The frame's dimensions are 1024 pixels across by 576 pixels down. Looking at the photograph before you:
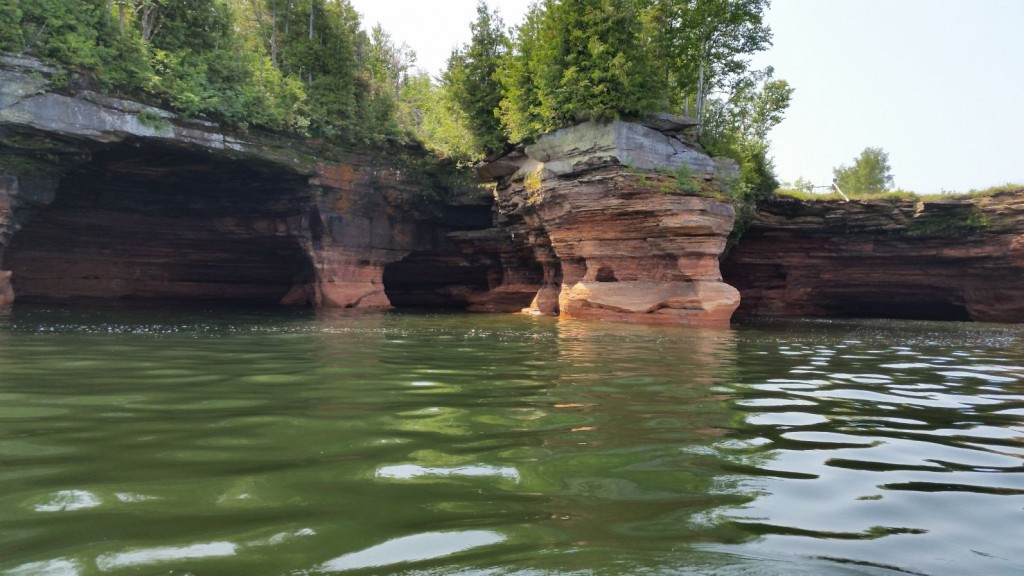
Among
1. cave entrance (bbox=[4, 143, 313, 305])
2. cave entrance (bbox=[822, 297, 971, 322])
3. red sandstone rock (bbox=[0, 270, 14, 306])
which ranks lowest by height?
cave entrance (bbox=[822, 297, 971, 322])

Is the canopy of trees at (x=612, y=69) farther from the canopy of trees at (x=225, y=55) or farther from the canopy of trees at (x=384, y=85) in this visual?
the canopy of trees at (x=225, y=55)

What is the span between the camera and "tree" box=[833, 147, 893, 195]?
5688 centimetres

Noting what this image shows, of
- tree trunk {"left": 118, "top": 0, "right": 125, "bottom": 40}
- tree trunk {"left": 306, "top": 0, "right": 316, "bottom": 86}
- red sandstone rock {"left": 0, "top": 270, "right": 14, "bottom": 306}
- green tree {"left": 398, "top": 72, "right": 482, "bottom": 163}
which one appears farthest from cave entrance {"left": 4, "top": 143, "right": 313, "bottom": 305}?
green tree {"left": 398, "top": 72, "right": 482, "bottom": 163}

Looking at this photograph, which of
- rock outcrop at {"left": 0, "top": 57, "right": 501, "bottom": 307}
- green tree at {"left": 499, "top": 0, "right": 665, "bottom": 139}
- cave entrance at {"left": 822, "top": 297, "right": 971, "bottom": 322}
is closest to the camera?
rock outcrop at {"left": 0, "top": 57, "right": 501, "bottom": 307}

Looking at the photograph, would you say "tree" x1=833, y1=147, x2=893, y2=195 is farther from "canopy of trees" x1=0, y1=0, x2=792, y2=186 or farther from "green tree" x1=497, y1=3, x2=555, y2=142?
"green tree" x1=497, y1=3, x2=555, y2=142

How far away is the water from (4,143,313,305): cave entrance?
16188 millimetres

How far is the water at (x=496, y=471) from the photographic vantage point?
6.77 feet

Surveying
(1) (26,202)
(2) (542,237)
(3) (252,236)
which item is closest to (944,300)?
(2) (542,237)

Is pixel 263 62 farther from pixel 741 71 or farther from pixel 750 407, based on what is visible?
pixel 750 407

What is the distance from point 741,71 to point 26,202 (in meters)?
27.3

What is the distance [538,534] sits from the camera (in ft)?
7.33

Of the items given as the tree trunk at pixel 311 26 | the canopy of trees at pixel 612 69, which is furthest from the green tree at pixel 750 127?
the tree trunk at pixel 311 26

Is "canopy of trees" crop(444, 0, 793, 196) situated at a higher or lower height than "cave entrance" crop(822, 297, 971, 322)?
higher

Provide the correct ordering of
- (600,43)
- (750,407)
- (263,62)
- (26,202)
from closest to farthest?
1. (750,407)
2. (26,202)
3. (600,43)
4. (263,62)
